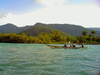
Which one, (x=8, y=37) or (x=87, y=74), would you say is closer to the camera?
(x=87, y=74)

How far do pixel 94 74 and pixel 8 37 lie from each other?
111 m

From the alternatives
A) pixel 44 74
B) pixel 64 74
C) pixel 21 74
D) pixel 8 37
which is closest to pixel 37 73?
pixel 44 74

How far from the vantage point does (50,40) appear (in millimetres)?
119938

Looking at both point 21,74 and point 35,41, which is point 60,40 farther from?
point 21,74

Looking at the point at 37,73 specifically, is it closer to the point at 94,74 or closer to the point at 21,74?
the point at 21,74

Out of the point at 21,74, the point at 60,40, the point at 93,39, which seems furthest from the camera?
the point at 60,40

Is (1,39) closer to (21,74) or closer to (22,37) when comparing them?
(22,37)

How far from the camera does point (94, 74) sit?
10250 millimetres

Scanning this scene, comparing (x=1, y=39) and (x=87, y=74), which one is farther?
(x=1, y=39)

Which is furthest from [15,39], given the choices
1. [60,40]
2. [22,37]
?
[60,40]

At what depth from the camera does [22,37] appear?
110062 millimetres

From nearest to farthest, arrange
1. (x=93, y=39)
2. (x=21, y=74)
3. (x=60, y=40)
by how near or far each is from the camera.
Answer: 1. (x=21, y=74)
2. (x=93, y=39)
3. (x=60, y=40)

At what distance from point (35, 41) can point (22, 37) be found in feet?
41.7

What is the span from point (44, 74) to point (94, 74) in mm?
4381
